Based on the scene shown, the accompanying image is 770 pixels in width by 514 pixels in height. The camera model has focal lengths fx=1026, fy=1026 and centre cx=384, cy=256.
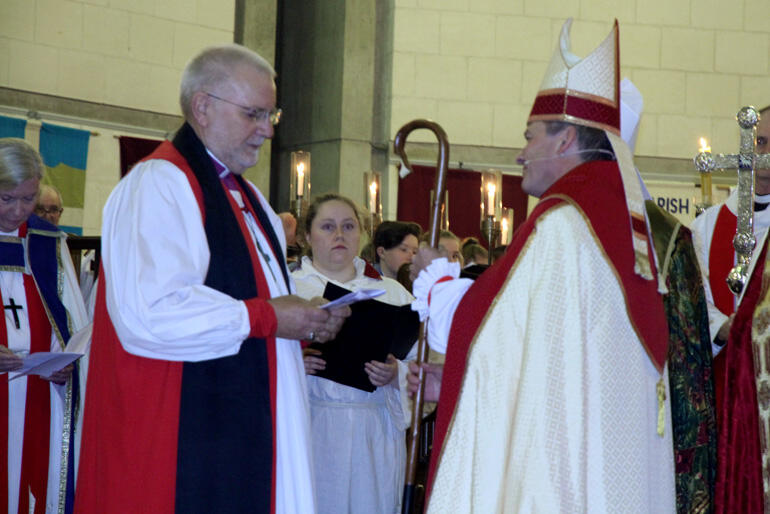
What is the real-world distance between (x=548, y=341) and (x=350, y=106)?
813cm

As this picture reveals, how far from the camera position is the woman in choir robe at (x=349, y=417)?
454 cm

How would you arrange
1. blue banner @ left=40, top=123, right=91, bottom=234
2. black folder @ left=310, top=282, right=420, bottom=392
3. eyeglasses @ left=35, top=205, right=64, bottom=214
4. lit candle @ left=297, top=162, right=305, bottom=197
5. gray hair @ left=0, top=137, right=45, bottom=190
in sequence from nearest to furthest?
gray hair @ left=0, top=137, right=45, bottom=190, black folder @ left=310, top=282, right=420, bottom=392, eyeglasses @ left=35, top=205, right=64, bottom=214, lit candle @ left=297, top=162, right=305, bottom=197, blue banner @ left=40, top=123, right=91, bottom=234


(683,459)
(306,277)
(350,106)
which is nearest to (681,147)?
(350,106)


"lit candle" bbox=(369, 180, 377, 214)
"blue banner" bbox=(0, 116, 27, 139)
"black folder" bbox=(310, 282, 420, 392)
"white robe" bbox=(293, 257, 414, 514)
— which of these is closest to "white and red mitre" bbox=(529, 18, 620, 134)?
"black folder" bbox=(310, 282, 420, 392)

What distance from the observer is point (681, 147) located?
436 inches

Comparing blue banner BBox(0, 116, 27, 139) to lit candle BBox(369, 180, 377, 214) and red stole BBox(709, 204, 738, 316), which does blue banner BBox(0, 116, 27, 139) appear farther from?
red stole BBox(709, 204, 738, 316)

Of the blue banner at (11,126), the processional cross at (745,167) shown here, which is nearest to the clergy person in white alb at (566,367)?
the processional cross at (745,167)

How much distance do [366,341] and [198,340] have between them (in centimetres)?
170

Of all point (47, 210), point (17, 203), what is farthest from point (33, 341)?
point (47, 210)

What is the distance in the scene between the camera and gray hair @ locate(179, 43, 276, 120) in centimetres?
309

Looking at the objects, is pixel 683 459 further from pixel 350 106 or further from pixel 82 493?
pixel 350 106

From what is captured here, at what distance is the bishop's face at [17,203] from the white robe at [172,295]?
1.45 meters

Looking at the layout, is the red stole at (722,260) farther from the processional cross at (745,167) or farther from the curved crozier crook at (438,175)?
the curved crozier crook at (438,175)

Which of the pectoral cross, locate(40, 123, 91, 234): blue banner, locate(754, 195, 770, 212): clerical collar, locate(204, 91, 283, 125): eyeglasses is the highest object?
locate(40, 123, 91, 234): blue banner
